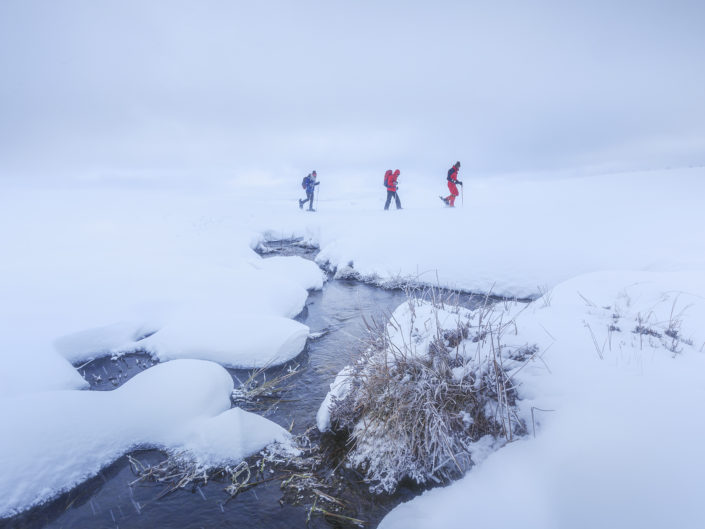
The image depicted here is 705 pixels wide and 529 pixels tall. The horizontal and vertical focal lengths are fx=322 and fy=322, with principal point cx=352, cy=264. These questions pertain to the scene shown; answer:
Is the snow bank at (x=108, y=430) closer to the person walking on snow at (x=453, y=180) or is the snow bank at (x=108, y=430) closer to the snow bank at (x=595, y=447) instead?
the snow bank at (x=595, y=447)

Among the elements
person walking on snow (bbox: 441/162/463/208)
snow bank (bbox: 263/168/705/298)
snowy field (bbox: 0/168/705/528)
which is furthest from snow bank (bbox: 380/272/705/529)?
person walking on snow (bbox: 441/162/463/208)

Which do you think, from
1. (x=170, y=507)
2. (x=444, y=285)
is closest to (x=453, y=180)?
(x=444, y=285)

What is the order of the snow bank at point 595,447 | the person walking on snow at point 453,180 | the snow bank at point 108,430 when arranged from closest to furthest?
the snow bank at point 595,447 → the snow bank at point 108,430 → the person walking on snow at point 453,180

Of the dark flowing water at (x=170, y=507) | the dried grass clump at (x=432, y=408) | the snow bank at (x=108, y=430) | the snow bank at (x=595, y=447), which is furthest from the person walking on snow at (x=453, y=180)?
the snow bank at (x=108, y=430)

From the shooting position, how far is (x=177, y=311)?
19.2 ft

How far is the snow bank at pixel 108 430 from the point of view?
8.27ft

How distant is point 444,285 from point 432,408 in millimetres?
6462

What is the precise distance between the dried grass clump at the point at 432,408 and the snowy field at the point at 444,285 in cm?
21

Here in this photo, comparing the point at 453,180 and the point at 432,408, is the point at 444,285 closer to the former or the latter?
the point at 432,408

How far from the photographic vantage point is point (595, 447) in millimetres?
1930

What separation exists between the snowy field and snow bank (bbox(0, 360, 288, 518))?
0.04ft

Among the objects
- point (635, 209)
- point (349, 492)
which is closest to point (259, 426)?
point (349, 492)

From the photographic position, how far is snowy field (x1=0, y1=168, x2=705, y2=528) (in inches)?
74.4

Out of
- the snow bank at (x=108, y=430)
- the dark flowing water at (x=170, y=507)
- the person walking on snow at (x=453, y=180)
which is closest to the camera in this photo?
the dark flowing water at (x=170, y=507)
